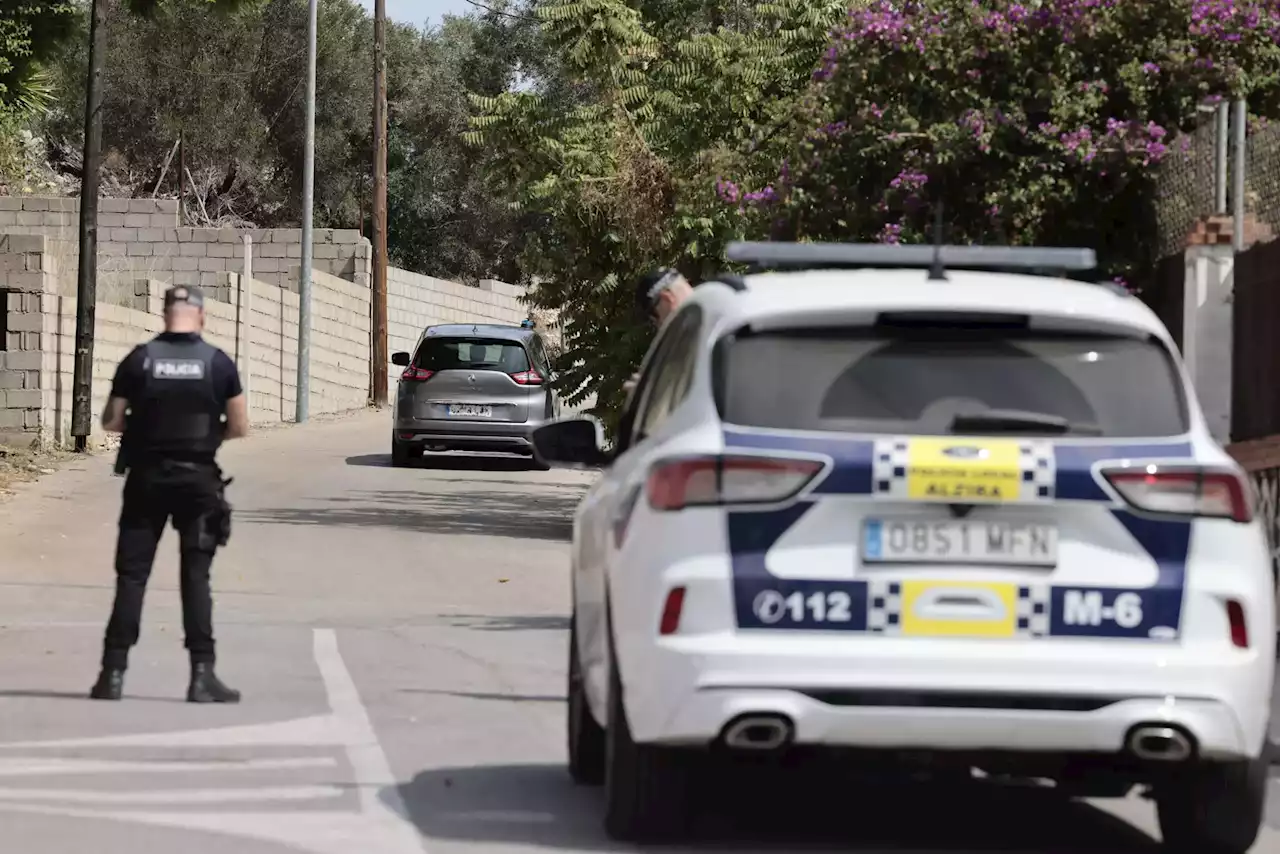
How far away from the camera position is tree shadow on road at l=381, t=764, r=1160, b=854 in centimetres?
776

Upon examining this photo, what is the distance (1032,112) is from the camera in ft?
59.4

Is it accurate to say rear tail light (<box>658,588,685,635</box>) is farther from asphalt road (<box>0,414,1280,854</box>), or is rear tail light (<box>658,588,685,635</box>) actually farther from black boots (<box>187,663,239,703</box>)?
black boots (<box>187,663,239,703</box>)

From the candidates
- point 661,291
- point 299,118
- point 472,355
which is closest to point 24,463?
point 472,355

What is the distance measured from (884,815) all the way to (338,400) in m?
37.3

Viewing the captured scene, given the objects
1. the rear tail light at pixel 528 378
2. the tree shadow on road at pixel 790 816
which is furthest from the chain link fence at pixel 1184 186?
the rear tail light at pixel 528 378

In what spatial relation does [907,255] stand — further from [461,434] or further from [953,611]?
[461,434]

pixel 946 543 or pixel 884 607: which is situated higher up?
pixel 946 543

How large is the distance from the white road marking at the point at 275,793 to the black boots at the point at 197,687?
0.63m

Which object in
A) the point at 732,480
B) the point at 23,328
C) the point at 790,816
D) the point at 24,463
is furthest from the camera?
the point at 23,328

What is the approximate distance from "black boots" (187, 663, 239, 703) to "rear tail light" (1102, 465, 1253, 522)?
500cm

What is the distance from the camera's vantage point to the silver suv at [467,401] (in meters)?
30.2

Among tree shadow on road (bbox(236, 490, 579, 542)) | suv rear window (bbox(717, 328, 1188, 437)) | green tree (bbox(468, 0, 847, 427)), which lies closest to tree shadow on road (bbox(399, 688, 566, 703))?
suv rear window (bbox(717, 328, 1188, 437))

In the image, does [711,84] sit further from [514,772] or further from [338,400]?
[338,400]

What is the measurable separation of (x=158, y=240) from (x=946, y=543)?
118 ft
